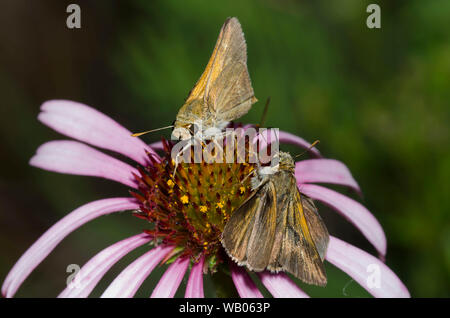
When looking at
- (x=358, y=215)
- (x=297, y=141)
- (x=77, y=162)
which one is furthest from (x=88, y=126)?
(x=358, y=215)

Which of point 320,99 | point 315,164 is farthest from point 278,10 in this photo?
point 315,164

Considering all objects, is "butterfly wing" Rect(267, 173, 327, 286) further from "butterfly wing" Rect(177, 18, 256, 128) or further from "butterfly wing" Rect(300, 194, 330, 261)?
"butterfly wing" Rect(177, 18, 256, 128)

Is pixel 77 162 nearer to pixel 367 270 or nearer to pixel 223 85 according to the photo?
pixel 223 85

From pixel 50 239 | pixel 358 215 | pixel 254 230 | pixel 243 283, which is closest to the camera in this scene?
pixel 254 230

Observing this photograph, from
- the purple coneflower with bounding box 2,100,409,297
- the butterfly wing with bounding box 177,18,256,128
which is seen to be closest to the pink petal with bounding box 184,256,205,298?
the purple coneflower with bounding box 2,100,409,297
